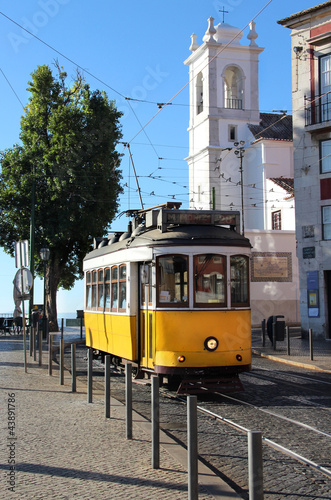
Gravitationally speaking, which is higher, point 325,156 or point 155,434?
point 325,156

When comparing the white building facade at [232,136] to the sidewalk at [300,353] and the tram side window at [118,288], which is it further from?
the tram side window at [118,288]

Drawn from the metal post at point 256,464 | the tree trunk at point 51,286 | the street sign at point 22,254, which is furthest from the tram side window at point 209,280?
the tree trunk at point 51,286

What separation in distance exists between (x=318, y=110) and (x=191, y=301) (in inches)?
696

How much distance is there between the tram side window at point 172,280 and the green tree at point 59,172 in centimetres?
2243

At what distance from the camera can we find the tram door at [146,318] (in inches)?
447

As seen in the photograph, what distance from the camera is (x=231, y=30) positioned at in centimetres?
5684

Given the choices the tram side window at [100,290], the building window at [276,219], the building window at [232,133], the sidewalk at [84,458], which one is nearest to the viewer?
the sidewalk at [84,458]

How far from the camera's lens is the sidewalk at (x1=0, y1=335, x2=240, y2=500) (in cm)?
557

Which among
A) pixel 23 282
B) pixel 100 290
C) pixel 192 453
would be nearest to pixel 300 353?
pixel 100 290

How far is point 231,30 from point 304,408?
2041 inches

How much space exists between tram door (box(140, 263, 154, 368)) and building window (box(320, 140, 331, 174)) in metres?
16.3

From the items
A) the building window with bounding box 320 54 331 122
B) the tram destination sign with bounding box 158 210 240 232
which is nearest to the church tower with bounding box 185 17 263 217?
the building window with bounding box 320 54 331 122

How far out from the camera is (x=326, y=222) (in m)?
26.0

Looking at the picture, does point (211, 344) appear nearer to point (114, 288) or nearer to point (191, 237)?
point (191, 237)
